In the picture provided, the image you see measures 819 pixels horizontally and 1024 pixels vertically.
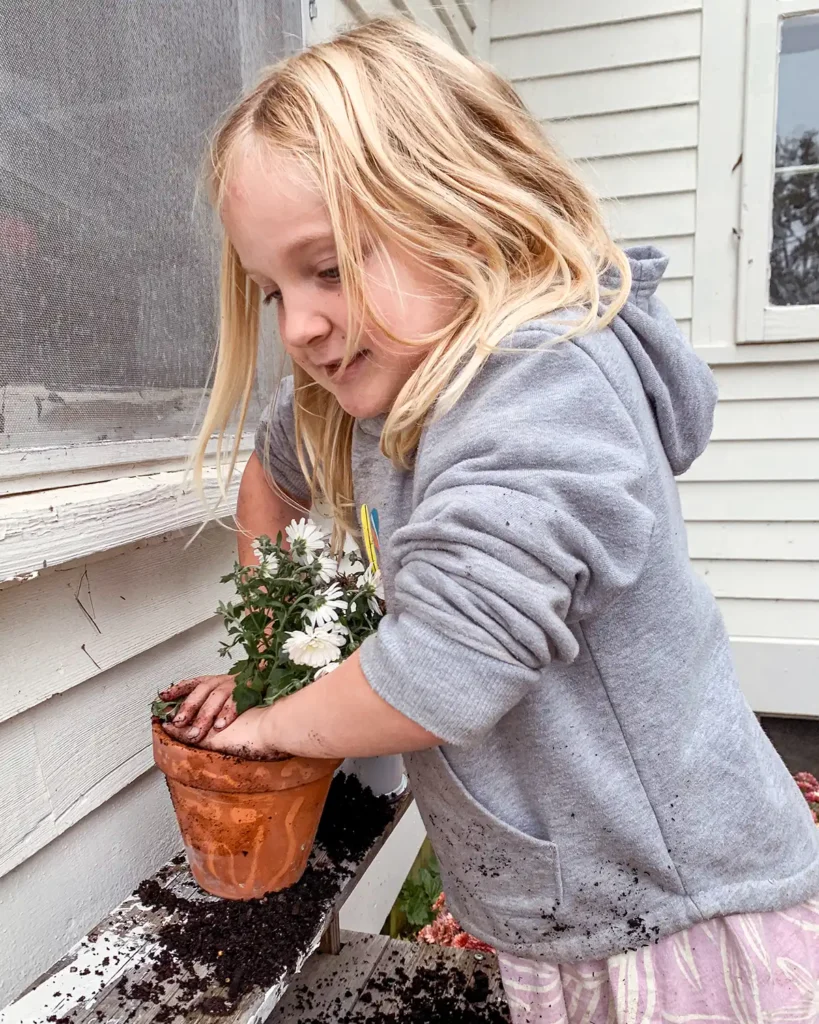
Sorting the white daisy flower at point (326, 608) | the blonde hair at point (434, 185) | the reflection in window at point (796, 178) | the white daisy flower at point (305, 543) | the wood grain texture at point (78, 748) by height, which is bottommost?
the wood grain texture at point (78, 748)

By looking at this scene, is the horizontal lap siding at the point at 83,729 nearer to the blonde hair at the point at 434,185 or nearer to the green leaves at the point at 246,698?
the green leaves at the point at 246,698

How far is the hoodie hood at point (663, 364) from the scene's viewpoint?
36.9 inches

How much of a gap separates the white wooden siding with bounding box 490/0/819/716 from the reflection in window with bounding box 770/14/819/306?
192 mm

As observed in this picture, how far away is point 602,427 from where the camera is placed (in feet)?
2.60

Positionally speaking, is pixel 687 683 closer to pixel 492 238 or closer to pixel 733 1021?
pixel 733 1021

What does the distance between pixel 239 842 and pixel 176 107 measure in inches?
43.4

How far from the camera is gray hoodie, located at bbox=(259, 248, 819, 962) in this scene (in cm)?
74

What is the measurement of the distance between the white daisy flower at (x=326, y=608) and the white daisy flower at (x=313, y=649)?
27 millimetres

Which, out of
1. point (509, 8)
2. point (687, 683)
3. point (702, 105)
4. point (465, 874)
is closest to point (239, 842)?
point (465, 874)

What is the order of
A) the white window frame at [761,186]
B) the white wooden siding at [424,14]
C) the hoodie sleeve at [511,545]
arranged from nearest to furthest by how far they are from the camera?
the hoodie sleeve at [511,545] → the white wooden siding at [424,14] → the white window frame at [761,186]

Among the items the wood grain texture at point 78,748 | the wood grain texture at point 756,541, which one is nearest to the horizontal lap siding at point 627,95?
the wood grain texture at point 756,541

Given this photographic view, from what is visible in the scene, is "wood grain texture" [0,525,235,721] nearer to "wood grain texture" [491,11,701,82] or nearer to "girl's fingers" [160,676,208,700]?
"girl's fingers" [160,676,208,700]

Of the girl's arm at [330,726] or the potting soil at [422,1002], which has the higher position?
the girl's arm at [330,726]

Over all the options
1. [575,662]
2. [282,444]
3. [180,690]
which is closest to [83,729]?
[180,690]
